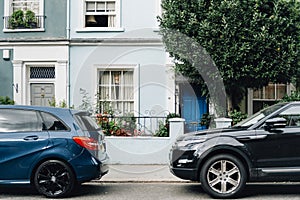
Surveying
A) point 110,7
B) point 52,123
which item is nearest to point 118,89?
point 110,7

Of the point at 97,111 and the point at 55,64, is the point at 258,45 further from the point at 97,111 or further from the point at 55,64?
the point at 55,64

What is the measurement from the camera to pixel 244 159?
8.44m

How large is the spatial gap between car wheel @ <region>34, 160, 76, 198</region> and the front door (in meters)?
7.81

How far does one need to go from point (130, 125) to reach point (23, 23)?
5201 mm

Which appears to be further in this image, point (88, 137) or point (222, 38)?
point (222, 38)

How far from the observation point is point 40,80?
626 inches

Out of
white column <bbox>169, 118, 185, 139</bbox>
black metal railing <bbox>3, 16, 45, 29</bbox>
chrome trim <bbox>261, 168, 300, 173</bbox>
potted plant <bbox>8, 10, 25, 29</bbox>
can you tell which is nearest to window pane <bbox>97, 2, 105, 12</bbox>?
black metal railing <bbox>3, 16, 45, 29</bbox>

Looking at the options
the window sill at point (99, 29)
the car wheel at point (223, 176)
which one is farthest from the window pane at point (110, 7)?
the car wheel at point (223, 176)

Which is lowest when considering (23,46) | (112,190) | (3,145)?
(112,190)

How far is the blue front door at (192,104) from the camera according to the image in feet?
50.5

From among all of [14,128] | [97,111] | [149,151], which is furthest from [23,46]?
[14,128]

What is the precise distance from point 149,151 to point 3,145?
5216 mm

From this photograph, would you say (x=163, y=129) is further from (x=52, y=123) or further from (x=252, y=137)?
(x=52, y=123)

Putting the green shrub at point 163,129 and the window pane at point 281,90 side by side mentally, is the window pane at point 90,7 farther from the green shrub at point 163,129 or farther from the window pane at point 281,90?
the window pane at point 281,90
